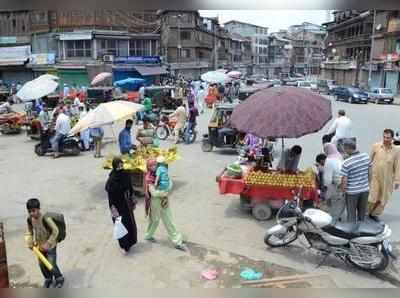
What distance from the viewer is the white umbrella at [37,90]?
46.4 ft

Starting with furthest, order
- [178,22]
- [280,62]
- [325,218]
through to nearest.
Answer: [280,62]
[178,22]
[325,218]

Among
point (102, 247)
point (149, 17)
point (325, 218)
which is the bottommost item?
point (102, 247)

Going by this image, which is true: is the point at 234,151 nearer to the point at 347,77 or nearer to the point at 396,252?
the point at 396,252

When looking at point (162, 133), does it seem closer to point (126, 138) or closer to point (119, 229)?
point (126, 138)

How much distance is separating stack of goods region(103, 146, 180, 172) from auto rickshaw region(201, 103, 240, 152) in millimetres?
3458

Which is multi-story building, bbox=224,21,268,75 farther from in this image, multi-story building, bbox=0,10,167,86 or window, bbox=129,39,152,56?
multi-story building, bbox=0,10,167,86

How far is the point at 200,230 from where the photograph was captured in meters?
6.52

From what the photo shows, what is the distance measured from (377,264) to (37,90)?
12718 mm

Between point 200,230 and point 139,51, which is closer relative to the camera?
point 200,230

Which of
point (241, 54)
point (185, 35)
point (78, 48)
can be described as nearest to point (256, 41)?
point (241, 54)

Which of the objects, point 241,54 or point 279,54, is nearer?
point 241,54

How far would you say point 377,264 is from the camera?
5.03m

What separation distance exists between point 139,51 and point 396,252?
34638 millimetres

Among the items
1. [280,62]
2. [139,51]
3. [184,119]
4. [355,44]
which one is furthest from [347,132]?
[280,62]
